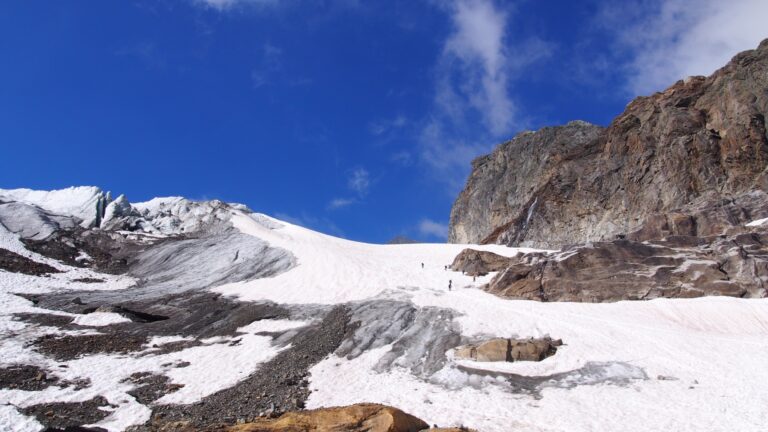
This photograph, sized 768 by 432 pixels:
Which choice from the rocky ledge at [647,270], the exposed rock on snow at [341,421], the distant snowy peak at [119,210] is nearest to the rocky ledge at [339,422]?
the exposed rock on snow at [341,421]

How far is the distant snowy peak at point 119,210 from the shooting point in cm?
6238

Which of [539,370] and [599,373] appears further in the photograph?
[539,370]

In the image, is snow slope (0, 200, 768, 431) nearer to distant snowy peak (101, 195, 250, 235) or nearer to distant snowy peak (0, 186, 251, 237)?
distant snowy peak (101, 195, 250, 235)

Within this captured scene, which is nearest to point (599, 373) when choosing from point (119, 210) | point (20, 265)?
point (20, 265)

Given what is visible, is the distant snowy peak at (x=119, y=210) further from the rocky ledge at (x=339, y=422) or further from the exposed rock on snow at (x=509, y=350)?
the rocky ledge at (x=339, y=422)

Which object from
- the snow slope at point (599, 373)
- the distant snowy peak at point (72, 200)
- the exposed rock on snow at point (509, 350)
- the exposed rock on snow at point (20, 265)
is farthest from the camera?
the distant snowy peak at point (72, 200)

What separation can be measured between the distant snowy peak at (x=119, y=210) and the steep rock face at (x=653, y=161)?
42931 millimetres

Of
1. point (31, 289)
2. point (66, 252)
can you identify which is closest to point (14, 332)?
point (31, 289)

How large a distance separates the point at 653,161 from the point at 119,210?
216 feet

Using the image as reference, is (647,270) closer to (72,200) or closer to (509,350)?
(509,350)

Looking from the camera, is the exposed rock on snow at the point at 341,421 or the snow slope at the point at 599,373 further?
the snow slope at the point at 599,373

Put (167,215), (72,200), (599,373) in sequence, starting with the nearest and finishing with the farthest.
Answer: (599,373)
(72,200)
(167,215)

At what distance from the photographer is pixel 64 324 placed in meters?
29.3

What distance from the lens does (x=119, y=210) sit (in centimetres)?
6469
